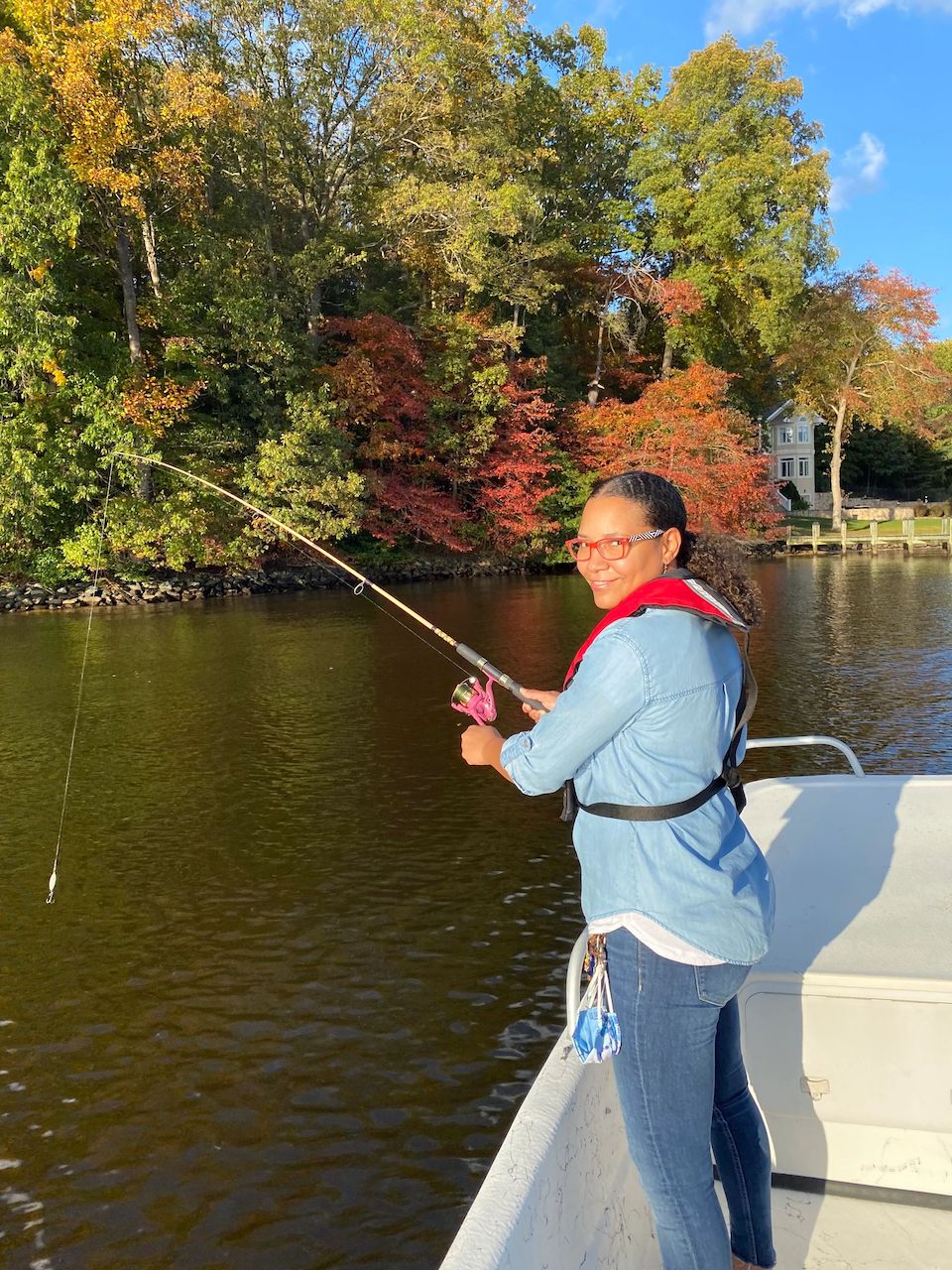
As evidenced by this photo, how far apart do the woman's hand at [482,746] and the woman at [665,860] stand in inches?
8.4

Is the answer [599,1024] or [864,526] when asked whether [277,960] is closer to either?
[599,1024]

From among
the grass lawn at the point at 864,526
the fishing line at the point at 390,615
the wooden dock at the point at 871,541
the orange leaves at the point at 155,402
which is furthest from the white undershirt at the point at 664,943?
the grass lawn at the point at 864,526

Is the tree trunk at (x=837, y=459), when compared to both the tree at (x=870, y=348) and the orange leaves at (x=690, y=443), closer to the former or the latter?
the tree at (x=870, y=348)

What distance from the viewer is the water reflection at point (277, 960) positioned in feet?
11.8

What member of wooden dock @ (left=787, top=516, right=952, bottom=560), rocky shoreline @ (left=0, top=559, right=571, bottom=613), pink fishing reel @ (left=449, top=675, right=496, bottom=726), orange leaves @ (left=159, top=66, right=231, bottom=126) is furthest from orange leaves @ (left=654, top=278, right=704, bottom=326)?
pink fishing reel @ (left=449, top=675, right=496, bottom=726)

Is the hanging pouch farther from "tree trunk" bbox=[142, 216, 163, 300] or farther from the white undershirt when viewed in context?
"tree trunk" bbox=[142, 216, 163, 300]

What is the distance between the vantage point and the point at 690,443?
3516 centimetres

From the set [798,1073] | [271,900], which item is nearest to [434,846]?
[271,900]

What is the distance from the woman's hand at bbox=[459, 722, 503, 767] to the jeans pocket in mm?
614

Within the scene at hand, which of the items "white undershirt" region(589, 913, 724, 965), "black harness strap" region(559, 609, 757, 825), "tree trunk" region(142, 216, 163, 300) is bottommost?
"white undershirt" region(589, 913, 724, 965)

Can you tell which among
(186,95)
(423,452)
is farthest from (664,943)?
(423,452)

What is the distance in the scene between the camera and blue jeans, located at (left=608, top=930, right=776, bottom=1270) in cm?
185

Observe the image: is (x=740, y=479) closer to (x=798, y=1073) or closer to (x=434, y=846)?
(x=434, y=846)

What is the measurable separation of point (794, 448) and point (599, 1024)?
69.5 m
